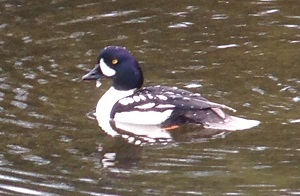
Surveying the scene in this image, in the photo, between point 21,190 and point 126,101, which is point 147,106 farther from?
point 21,190

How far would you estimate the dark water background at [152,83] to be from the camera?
10.8 m

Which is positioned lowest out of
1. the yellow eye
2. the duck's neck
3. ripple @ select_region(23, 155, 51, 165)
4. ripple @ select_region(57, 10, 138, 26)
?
ripple @ select_region(57, 10, 138, 26)

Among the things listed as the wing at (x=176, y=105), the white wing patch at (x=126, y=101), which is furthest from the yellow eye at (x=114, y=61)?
the wing at (x=176, y=105)

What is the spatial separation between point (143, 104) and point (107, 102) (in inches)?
19.5

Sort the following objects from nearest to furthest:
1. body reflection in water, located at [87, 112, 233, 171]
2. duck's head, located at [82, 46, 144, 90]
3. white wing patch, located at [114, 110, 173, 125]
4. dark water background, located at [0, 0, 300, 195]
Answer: dark water background, located at [0, 0, 300, 195], body reflection in water, located at [87, 112, 233, 171], white wing patch, located at [114, 110, 173, 125], duck's head, located at [82, 46, 144, 90]

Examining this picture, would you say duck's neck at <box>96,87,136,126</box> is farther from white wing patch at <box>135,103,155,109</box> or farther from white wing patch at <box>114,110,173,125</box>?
white wing patch at <box>135,103,155,109</box>

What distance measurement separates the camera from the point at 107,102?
43.3 feet

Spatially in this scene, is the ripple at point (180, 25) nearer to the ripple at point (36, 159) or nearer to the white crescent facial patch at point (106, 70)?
the white crescent facial patch at point (106, 70)

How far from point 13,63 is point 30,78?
731mm

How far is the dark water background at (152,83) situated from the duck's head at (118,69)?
1.19 feet

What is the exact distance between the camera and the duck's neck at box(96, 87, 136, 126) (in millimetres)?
12984

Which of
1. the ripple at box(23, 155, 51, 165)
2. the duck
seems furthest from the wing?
the ripple at box(23, 155, 51, 165)

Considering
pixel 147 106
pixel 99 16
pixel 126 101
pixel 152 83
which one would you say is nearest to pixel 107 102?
pixel 126 101

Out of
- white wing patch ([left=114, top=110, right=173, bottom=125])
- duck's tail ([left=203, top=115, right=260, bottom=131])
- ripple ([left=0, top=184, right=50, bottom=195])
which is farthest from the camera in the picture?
white wing patch ([left=114, top=110, right=173, bottom=125])
